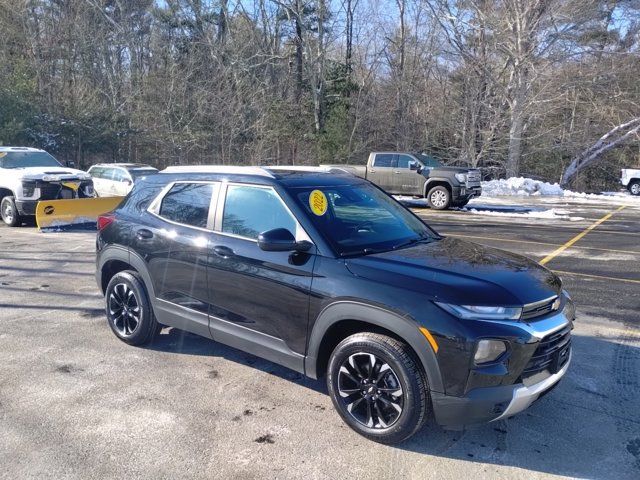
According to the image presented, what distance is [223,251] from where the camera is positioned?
4145 mm

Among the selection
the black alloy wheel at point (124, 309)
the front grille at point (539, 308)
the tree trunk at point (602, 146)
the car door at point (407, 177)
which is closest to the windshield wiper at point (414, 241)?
the front grille at point (539, 308)

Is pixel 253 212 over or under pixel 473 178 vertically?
under

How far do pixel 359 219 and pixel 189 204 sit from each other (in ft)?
4.88

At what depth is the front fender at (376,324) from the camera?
313 cm

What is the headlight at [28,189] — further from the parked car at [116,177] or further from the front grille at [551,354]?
the front grille at [551,354]

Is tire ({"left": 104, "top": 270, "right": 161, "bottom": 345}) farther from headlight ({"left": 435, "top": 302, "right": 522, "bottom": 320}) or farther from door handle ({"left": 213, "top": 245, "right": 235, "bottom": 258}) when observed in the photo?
headlight ({"left": 435, "top": 302, "right": 522, "bottom": 320})

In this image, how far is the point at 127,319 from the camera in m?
5.05

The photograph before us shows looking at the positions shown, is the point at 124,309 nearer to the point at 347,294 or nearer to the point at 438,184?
the point at 347,294

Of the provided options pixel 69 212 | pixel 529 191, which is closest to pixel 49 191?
pixel 69 212

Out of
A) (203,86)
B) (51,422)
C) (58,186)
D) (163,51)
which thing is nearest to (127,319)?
(51,422)

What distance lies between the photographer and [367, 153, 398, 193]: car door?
18578mm

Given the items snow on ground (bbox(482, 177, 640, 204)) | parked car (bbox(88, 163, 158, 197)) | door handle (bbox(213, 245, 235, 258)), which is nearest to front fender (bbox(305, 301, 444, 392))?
door handle (bbox(213, 245, 235, 258))

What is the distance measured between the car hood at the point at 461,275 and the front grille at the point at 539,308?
0.03m

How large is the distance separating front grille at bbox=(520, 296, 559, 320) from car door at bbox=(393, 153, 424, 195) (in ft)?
48.3
